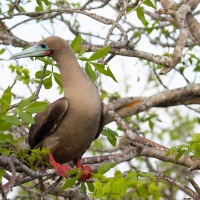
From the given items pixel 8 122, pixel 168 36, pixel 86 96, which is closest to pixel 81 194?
pixel 86 96

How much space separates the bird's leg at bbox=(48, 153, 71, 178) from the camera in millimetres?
5934

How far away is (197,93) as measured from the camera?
29.3 ft

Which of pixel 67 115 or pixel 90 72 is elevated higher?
pixel 90 72

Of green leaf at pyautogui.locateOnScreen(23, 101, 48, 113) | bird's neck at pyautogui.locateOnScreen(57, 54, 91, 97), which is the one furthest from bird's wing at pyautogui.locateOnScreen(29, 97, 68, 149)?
green leaf at pyautogui.locateOnScreen(23, 101, 48, 113)

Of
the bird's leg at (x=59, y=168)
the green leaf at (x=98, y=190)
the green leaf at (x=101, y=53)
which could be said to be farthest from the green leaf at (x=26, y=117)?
the green leaf at (x=101, y=53)

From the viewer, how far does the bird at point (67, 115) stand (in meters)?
6.25

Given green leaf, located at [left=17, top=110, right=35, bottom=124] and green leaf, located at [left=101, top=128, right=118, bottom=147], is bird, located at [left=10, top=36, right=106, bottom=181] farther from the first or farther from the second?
green leaf, located at [left=17, top=110, right=35, bottom=124]

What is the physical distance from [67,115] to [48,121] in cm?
23

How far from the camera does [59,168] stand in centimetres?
609

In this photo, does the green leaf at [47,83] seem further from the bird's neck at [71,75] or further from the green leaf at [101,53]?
the green leaf at [101,53]

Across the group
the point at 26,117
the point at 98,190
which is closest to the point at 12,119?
the point at 26,117

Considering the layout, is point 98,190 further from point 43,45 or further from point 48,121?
point 43,45

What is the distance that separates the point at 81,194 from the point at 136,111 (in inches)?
101

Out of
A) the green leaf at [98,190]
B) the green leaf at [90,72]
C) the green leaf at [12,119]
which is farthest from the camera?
the green leaf at [90,72]
